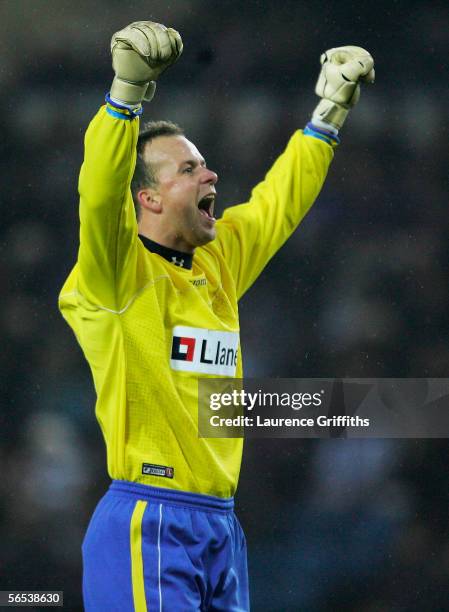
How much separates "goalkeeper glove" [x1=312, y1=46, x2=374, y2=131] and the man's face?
0.41 m

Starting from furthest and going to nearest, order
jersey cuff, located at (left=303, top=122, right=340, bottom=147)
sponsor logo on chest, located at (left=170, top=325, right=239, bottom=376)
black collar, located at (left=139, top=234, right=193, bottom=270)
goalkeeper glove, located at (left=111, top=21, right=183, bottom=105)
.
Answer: jersey cuff, located at (left=303, top=122, right=340, bottom=147), black collar, located at (left=139, top=234, right=193, bottom=270), sponsor logo on chest, located at (left=170, top=325, right=239, bottom=376), goalkeeper glove, located at (left=111, top=21, right=183, bottom=105)

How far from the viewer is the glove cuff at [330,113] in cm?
246

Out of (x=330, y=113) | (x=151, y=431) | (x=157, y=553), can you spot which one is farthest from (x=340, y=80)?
(x=157, y=553)

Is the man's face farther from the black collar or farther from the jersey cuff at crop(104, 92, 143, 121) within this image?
the jersey cuff at crop(104, 92, 143, 121)

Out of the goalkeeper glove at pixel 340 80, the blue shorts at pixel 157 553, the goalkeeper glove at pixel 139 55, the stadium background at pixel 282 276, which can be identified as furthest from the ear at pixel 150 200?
the stadium background at pixel 282 276

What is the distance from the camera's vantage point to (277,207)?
8.16 ft

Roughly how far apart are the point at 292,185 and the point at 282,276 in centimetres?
122

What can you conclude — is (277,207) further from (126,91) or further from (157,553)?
(157,553)

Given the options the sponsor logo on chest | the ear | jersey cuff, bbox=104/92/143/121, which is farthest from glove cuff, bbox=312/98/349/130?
jersey cuff, bbox=104/92/143/121

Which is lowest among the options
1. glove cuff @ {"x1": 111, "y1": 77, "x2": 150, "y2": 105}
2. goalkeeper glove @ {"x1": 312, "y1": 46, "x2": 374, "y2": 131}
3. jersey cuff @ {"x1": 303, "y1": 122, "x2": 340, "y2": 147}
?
glove cuff @ {"x1": 111, "y1": 77, "x2": 150, "y2": 105}

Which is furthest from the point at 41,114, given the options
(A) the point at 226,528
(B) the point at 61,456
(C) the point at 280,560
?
(A) the point at 226,528

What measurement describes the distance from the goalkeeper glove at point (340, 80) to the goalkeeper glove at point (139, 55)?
0.70m

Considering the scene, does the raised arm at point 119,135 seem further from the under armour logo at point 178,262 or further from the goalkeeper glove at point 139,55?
the under armour logo at point 178,262

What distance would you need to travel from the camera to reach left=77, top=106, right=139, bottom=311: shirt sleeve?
180 centimetres
